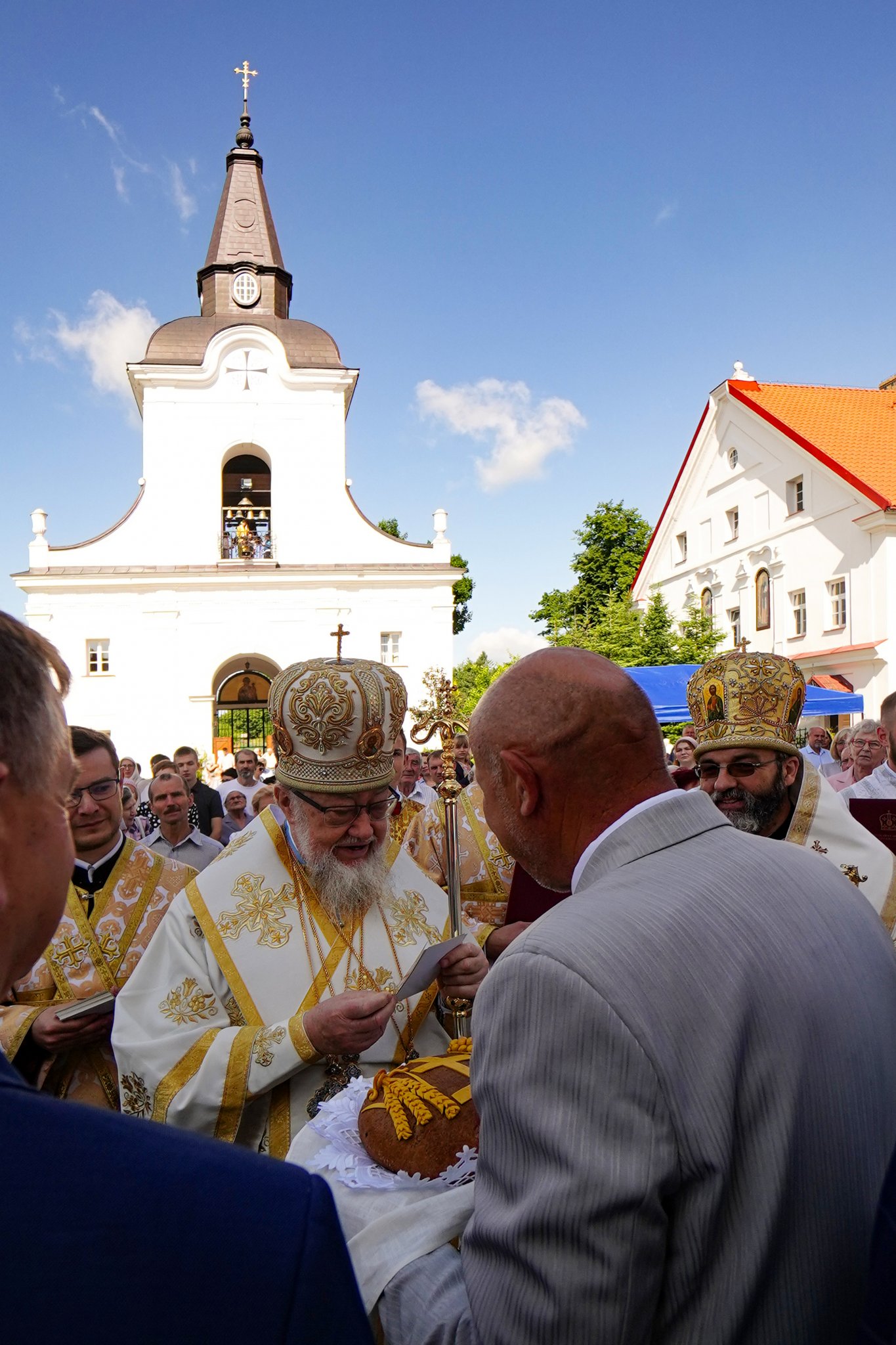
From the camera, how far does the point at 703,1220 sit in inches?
55.7

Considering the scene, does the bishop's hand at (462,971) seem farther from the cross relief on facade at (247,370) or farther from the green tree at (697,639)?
the cross relief on facade at (247,370)

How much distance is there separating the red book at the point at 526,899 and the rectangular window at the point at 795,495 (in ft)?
87.3

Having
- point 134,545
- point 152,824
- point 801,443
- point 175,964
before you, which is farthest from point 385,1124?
point 801,443

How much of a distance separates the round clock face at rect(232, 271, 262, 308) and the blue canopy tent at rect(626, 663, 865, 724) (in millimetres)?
18660

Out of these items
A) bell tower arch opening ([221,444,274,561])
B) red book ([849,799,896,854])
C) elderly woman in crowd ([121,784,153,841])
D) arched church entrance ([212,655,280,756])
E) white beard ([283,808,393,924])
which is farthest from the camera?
arched church entrance ([212,655,280,756])

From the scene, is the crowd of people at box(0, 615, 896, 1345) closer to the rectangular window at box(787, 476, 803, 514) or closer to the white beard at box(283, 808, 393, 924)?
the white beard at box(283, 808, 393, 924)

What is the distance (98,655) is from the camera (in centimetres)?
2519

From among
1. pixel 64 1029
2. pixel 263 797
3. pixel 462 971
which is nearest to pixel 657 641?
pixel 263 797

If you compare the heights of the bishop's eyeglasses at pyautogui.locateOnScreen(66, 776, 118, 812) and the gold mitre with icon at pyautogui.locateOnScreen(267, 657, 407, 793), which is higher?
the gold mitre with icon at pyautogui.locateOnScreen(267, 657, 407, 793)

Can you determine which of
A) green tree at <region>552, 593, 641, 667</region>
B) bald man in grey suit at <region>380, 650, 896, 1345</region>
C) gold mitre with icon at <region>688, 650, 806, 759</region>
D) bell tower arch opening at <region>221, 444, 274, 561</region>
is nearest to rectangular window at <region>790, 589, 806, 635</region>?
green tree at <region>552, 593, 641, 667</region>

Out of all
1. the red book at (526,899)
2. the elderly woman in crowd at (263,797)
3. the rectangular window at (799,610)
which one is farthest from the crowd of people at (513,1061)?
the rectangular window at (799,610)

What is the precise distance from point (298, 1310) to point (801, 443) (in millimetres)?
29749

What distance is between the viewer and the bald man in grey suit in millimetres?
1379

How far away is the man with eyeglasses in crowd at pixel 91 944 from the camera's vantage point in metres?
2.98
